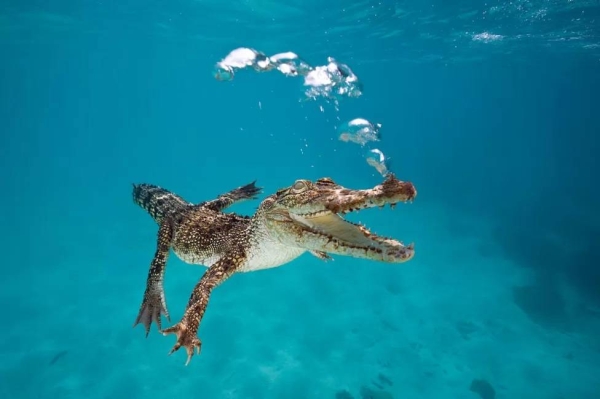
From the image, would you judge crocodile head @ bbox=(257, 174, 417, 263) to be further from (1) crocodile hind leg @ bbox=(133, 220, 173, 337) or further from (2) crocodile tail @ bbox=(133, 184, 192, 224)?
(2) crocodile tail @ bbox=(133, 184, 192, 224)

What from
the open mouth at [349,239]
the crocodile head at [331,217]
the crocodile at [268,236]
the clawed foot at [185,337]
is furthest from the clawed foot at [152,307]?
the open mouth at [349,239]

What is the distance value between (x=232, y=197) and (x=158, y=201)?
119 centimetres

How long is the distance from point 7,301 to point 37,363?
5.14 metres

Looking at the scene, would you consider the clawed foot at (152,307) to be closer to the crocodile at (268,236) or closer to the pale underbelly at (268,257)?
the crocodile at (268,236)

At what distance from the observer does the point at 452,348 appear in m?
12.2

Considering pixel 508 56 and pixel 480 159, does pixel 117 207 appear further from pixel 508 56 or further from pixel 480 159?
pixel 480 159

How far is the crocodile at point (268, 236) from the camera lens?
294 centimetres

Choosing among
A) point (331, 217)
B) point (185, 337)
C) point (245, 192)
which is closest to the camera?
point (185, 337)

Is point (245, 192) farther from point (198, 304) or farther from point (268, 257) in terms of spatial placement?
point (198, 304)

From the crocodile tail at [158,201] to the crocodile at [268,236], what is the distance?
0.14ft

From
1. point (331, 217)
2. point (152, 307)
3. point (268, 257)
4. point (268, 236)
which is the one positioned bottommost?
point (152, 307)

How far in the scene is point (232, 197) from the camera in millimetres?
6566

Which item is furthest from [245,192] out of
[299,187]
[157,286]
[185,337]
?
[185,337]

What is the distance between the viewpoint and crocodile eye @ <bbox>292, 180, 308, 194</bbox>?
11.6 feet
